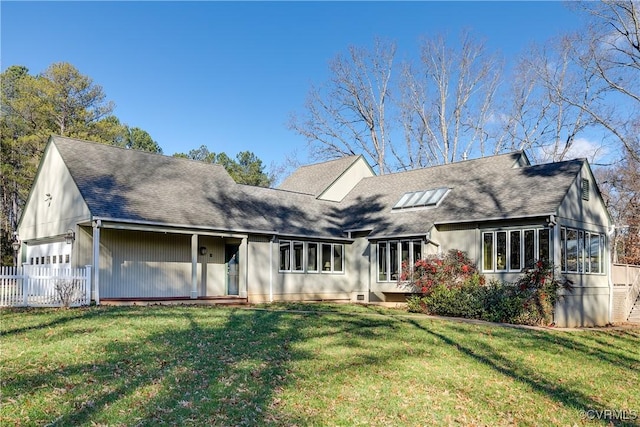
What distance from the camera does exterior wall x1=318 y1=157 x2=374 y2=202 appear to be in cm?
2858

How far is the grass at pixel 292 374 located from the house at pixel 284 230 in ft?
16.7

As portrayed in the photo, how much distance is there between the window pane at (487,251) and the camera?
761 inches

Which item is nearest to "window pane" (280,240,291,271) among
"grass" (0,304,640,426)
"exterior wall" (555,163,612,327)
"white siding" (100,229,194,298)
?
"white siding" (100,229,194,298)

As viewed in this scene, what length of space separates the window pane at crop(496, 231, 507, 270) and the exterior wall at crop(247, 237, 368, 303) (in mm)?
6341

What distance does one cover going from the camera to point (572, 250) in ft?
62.4

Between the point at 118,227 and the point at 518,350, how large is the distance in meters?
12.3

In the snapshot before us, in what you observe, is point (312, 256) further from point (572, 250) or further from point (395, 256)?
point (572, 250)

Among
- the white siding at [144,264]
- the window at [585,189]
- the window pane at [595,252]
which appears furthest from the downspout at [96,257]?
the window pane at [595,252]

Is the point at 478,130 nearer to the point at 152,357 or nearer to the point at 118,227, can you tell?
the point at 118,227

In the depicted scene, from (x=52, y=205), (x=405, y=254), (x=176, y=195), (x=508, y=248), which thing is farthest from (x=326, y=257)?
(x=52, y=205)

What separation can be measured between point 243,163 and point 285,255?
3539cm

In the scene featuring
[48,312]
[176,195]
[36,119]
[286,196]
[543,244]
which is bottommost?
[48,312]

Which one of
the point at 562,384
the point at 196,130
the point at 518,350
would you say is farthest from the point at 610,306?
the point at 196,130

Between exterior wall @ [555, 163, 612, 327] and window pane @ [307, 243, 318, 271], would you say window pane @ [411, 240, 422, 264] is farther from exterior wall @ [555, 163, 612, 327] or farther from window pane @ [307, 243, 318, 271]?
exterior wall @ [555, 163, 612, 327]
